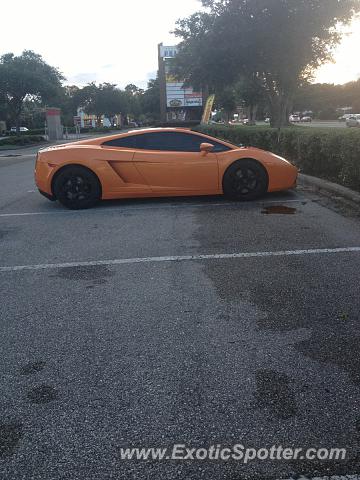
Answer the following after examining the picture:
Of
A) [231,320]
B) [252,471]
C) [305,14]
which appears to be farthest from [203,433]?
[305,14]

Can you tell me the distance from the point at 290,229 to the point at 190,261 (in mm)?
1750

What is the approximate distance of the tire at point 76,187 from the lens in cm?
737

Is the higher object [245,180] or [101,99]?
[101,99]

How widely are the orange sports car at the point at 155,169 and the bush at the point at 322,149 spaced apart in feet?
3.16

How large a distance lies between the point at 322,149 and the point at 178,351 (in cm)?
674

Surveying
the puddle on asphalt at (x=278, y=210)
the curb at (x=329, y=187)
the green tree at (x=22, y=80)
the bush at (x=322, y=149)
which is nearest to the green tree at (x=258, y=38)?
the bush at (x=322, y=149)

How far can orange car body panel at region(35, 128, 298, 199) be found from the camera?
7352 mm

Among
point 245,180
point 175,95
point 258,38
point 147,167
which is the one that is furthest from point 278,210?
point 175,95

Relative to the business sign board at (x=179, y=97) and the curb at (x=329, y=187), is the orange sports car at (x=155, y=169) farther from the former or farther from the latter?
the business sign board at (x=179, y=97)

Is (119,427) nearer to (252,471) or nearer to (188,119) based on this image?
(252,471)

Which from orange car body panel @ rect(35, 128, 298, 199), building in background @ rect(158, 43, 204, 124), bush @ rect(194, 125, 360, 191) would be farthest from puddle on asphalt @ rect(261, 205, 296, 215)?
building in background @ rect(158, 43, 204, 124)

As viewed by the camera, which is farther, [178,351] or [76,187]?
[76,187]

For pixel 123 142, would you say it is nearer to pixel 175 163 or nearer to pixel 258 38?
pixel 175 163

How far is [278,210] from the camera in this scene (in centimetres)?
699
